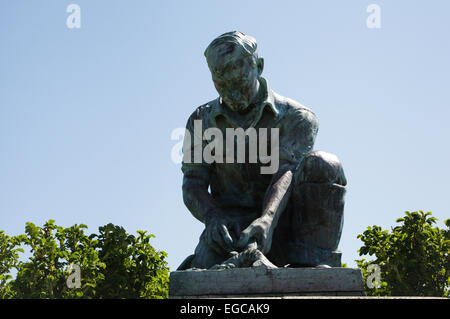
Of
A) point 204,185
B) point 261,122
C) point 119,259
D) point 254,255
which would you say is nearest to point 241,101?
point 261,122

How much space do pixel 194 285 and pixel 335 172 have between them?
5.73ft

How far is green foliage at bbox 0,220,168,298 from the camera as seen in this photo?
11883 mm

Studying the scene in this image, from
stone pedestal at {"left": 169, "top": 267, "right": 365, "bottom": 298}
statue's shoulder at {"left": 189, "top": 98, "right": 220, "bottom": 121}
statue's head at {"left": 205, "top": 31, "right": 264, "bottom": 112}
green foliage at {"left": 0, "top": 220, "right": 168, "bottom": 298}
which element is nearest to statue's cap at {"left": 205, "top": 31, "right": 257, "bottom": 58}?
statue's head at {"left": 205, "top": 31, "right": 264, "bottom": 112}

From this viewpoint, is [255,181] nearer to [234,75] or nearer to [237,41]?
[234,75]

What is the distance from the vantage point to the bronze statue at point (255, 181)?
5.86 metres

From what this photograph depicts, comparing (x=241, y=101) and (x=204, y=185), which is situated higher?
(x=241, y=101)

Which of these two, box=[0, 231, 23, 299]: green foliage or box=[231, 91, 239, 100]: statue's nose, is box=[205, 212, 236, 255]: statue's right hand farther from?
box=[0, 231, 23, 299]: green foliage

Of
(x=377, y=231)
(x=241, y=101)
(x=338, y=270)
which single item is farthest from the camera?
(x=377, y=231)

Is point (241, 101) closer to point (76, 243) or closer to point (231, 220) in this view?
point (231, 220)

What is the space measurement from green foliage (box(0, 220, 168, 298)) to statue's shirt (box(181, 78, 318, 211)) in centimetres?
582

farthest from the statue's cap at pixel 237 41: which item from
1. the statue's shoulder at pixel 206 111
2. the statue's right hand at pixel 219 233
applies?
the statue's right hand at pixel 219 233
